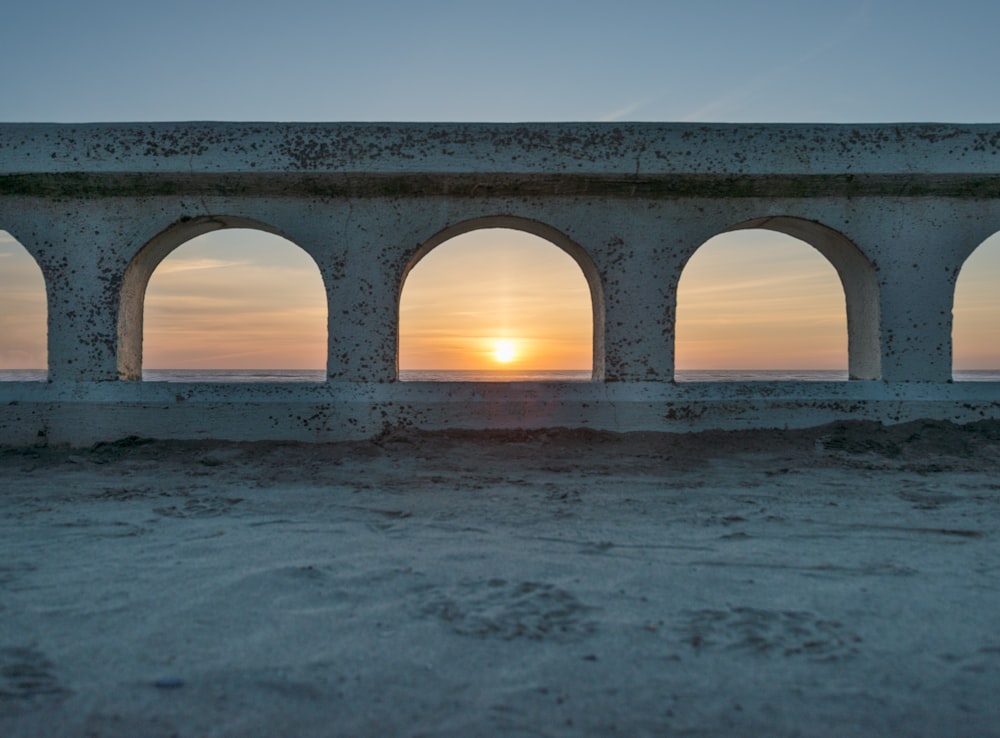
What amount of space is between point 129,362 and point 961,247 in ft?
27.7

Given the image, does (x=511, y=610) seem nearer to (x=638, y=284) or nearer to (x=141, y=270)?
(x=638, y=284)

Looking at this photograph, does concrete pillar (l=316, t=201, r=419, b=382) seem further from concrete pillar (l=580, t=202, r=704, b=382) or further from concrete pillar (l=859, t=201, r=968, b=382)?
concrete pillar (l=859, t=201, r=968, b=382)

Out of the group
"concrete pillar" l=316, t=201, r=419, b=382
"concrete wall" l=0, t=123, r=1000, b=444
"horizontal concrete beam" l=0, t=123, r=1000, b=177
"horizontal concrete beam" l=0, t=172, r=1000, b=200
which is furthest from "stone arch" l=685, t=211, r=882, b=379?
"concrete pillar" l=316, t=201, r=419, b=382

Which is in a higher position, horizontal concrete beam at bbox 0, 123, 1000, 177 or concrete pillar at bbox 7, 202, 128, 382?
horizontal concrete beam at bbox 0, 123, 1000, 177

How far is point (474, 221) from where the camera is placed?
21.2 feet

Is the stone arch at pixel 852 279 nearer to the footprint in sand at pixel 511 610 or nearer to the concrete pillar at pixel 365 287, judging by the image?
the concrete pillar at pixel 365 287

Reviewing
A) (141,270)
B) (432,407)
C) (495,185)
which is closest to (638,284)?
(495,185)

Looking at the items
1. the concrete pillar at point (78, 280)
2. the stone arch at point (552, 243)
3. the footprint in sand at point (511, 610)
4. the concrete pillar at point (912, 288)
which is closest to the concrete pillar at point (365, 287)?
the stone arch at point (552, 243)

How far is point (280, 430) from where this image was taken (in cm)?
619

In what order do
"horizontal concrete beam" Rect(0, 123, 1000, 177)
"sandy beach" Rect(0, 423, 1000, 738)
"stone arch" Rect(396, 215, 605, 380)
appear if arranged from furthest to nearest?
"stone arch" Rect(396, 215, 605, 380) < "horizontal concrete beam" Rect(0, 123, 1000, 177) < "sandy beach" Rect(0, 423, 1000, 738)

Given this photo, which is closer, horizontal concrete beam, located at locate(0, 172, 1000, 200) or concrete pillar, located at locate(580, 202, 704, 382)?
horizontal concrete beam, located at locate(0, 172, 1000, 200)

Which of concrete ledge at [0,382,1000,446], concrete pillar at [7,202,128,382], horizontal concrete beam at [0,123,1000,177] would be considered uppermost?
horizontal concrete beam at [0,123,1000,177]

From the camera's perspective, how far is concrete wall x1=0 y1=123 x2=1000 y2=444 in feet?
20.2

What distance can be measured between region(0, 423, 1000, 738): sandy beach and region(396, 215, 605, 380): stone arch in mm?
2020
